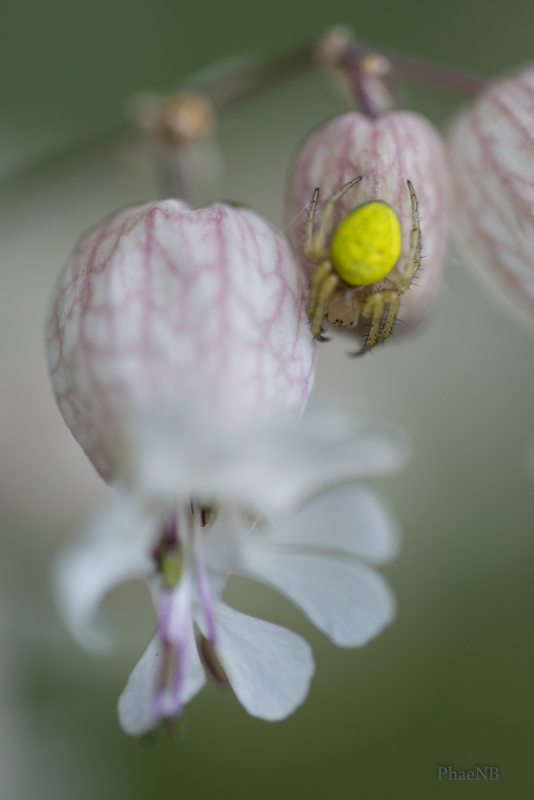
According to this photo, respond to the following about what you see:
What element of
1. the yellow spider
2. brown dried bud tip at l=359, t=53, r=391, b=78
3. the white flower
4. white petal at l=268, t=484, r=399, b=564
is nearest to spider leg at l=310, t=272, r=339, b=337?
the yellow spider

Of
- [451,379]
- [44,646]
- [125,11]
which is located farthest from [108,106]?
[44,646]

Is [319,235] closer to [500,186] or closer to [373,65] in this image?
[500,186]

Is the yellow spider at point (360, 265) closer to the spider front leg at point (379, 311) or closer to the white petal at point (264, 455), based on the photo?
the spider front leg at point (379, 311)

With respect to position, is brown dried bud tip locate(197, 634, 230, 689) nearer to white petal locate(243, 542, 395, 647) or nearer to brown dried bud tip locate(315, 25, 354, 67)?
white petal locate(243, 542, 395, 647)

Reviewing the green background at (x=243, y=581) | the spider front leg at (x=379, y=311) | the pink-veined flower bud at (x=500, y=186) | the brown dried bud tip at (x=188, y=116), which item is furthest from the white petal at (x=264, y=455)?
the green background at (x=243, y=581)

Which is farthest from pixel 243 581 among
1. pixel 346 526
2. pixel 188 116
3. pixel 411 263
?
pixel 411 263

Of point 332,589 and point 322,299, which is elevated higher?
point 322,299

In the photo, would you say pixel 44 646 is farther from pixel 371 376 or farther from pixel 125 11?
pixel 125 11
